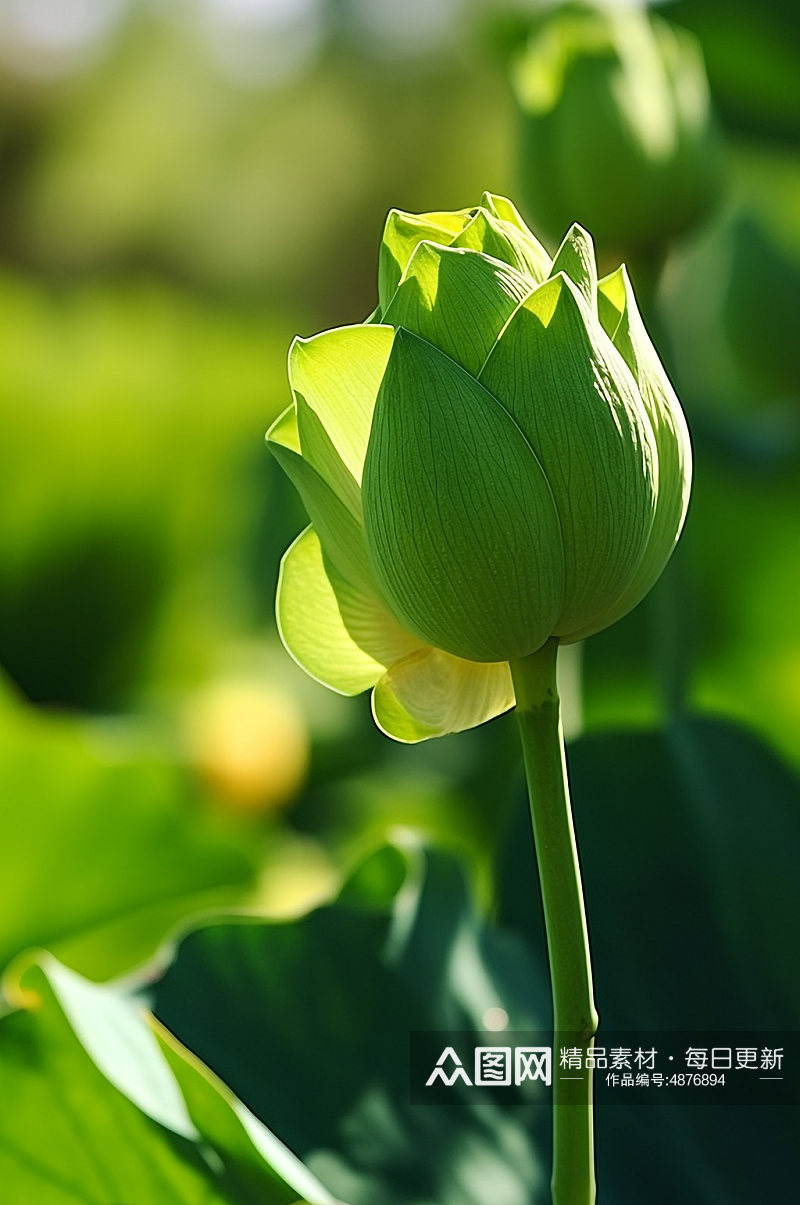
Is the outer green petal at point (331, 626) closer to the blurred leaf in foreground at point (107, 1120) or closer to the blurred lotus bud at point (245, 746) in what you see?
the blurred leaf in foreground at point (107, 1120)

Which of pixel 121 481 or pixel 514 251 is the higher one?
pixel 121 481

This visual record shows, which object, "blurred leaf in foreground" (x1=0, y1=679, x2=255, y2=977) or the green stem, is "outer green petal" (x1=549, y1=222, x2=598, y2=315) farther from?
"blurred leaf in foreground" (x1=0, y1=679, x2=255, y2=977)

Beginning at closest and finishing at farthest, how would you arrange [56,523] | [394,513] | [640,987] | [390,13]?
[394,513]
[640,987]
[56,523]
[390,13]

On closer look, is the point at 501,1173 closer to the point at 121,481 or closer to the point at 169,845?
the point at 169,845

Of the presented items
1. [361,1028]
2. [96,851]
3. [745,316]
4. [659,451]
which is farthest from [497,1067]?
[745,316]

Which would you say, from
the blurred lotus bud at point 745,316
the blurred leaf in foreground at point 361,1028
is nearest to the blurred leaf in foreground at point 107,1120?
the blurred leaf in foreground at point 361,1028

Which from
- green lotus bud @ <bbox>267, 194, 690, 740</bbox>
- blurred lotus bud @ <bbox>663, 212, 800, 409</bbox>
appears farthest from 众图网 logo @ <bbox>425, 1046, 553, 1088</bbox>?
blurred lotus bud @ <bbox>663, 212, 800, 409</bbox>

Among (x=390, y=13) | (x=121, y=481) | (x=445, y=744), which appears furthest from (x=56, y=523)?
(x=390, y=13)

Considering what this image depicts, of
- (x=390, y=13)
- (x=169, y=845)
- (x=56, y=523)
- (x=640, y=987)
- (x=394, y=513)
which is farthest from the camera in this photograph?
(x=390, y=13)
